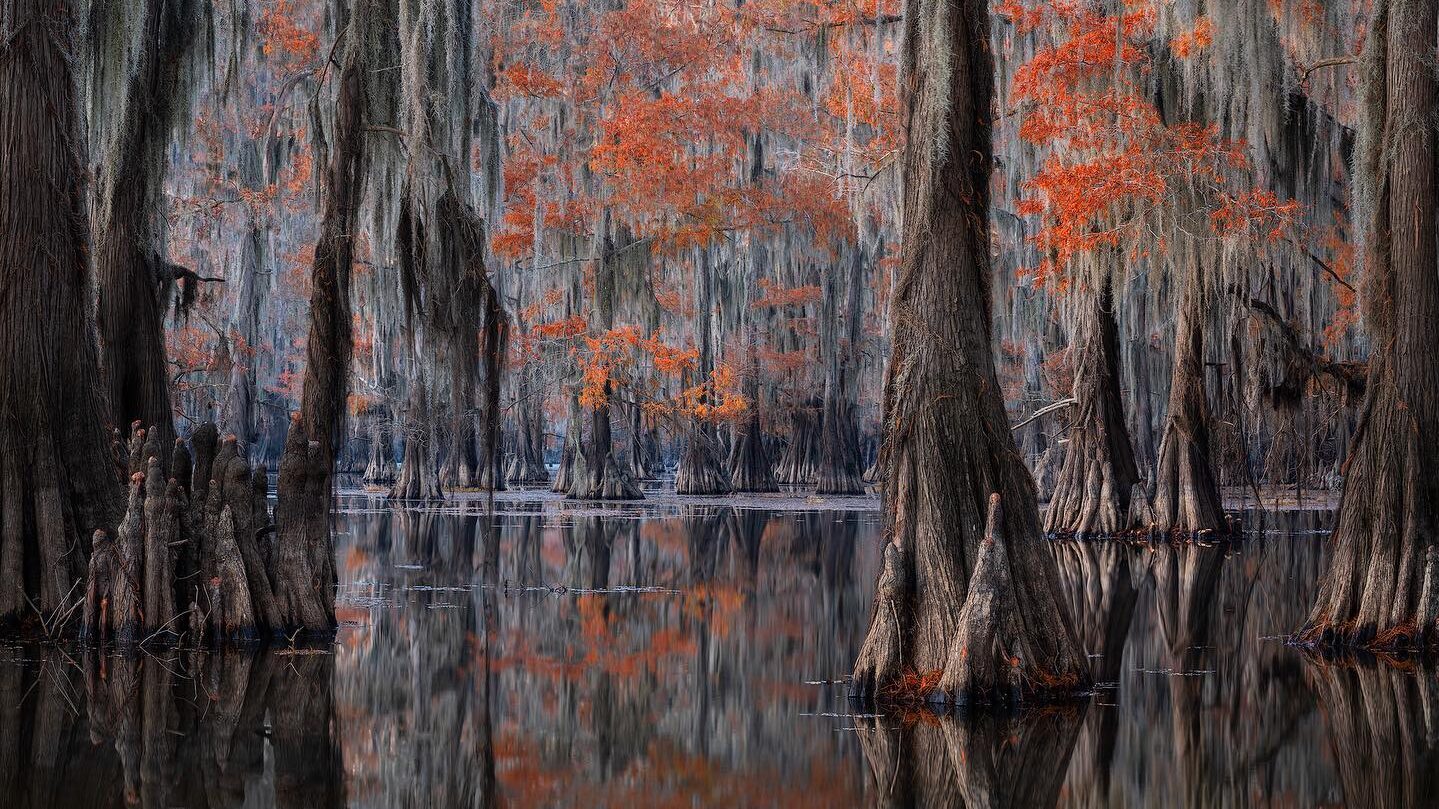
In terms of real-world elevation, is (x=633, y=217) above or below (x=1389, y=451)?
above

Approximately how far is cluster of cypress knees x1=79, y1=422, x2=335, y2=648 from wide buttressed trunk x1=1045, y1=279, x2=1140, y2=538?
1180cm

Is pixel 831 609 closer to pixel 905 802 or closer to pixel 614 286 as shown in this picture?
pixel 905 802

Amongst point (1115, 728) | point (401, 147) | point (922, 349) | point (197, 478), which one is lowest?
point (1115, 728)

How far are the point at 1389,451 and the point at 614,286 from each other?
18325 millimetres

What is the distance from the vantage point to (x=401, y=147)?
11180 mm

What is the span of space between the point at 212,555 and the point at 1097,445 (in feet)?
41.7

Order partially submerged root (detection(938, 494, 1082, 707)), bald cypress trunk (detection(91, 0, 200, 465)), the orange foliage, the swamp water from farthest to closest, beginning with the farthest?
the orange foliage
bald cypress trunk (detection(91, 0, 200, 465))
partially submerged root (detection(938, 494, 1082, 707))
the swamp water

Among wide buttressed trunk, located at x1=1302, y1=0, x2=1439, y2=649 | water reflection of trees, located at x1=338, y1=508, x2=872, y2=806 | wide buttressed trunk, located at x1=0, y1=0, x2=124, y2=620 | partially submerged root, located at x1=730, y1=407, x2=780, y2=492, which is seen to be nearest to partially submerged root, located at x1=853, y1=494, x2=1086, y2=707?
water reflection of trees, located at x1=338, y1=508, x2=872, y2=806

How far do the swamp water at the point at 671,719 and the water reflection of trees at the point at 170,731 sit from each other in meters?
0.02

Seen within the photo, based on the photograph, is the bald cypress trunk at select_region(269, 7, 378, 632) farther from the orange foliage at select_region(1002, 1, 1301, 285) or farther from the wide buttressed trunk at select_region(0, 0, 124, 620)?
the orange foliage at select_region(1002, 1, 1301, 285)

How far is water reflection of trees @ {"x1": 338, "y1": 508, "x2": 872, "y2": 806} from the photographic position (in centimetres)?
589

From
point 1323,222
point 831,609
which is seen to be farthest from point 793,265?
point 831,609

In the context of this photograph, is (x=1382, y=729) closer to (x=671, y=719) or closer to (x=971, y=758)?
Answer: (x=971, y=758)

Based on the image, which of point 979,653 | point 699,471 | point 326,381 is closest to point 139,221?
point 326,381
